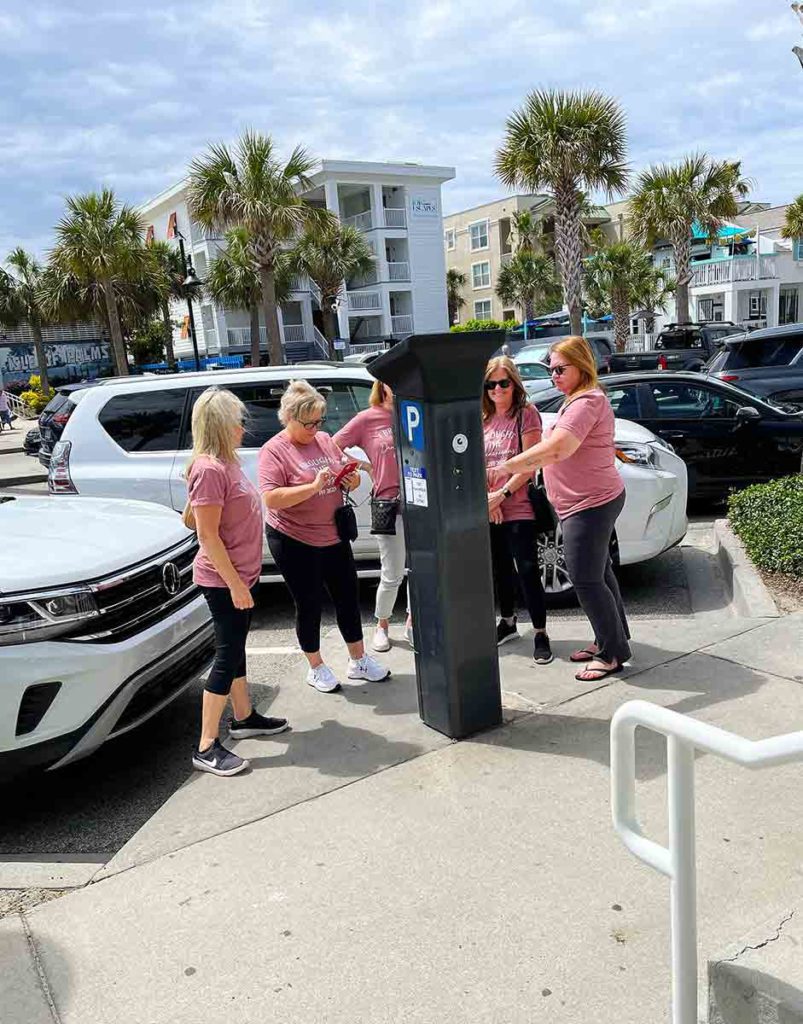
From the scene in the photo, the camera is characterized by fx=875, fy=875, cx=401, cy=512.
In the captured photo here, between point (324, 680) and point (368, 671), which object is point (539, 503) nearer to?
point (368, 671)

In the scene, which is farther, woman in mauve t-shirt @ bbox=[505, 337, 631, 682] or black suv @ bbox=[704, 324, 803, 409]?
black suv @ bbox=[704, 324, 803, 409]

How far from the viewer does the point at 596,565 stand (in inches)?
167

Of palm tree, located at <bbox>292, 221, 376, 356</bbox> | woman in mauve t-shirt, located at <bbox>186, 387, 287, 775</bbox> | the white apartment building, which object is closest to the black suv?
woman in mauve t-shirt, located at <bbox>186, 387, 287, 775</bbox>

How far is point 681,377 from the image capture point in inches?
335

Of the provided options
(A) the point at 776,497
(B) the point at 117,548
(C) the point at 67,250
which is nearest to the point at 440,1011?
(B) the point at 117,548

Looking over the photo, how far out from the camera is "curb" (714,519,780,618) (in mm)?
5223

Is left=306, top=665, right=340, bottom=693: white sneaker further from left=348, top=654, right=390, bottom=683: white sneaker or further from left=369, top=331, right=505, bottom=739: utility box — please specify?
left=369, top=331, right=505, bottom=739: utility box

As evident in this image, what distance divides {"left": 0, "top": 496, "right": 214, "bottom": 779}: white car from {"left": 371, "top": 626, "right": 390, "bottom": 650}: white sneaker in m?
1.20

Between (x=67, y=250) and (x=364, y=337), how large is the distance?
60.8 ft

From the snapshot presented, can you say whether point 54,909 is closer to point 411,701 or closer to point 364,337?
point 411,701

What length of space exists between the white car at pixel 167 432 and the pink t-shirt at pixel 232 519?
2.30 meters

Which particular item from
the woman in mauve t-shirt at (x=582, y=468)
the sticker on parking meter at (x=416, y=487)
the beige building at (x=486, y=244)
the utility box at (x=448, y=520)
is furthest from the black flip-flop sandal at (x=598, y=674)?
the beige building at (x=486, y=244)

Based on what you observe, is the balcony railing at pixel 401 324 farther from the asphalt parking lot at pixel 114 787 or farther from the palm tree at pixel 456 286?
the asphalt parking lot at pixel 114 787

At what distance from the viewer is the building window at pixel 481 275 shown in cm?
5869
